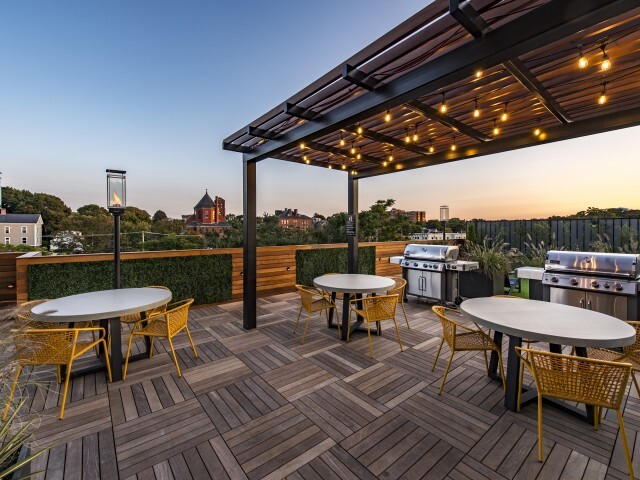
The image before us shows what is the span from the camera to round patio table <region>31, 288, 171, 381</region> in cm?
227

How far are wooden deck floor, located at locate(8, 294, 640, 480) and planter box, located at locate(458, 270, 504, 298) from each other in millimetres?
2524

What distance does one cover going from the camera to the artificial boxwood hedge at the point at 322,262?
656 centimetres

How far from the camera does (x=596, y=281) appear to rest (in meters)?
3.45

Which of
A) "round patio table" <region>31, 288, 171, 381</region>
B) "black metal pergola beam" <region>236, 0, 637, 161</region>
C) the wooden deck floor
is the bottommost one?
the wooden deck floor

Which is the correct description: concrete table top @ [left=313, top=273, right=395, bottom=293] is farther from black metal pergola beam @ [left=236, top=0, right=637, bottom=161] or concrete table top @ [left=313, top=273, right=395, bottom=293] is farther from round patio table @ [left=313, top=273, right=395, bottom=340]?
black metal pergola beam @ [left=236, top=0, right=637, bottom=161]

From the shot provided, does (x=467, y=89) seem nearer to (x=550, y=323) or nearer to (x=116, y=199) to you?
(x=550, y=323)

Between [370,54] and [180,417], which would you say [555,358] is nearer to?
[370,54]

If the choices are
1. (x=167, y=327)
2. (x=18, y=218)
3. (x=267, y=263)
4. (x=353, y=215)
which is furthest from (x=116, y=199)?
(x=18, y=218)

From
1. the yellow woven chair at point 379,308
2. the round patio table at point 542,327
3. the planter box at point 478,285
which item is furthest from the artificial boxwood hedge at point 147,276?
the planter box at point 478,285

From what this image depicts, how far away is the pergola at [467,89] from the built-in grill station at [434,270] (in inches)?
69.8

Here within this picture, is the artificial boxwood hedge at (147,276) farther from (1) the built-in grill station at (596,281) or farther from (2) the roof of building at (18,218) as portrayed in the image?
(2) the roof of building at (18,218)

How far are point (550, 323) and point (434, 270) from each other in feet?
10.5

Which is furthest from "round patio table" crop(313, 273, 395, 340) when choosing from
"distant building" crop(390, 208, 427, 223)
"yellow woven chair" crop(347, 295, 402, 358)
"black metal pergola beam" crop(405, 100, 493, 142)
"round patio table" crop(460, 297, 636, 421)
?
"distant building" crop(390, 208, 427, 223)

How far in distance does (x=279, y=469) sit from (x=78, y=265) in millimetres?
4601
